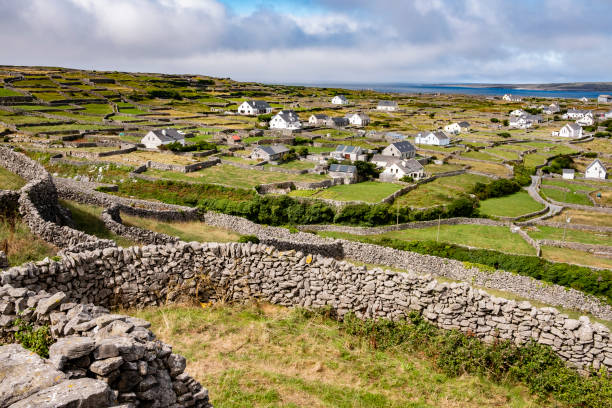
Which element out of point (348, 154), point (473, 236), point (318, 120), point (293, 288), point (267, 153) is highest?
point (318, 120)

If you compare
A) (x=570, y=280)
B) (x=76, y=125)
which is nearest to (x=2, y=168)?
(x=570, y=280)

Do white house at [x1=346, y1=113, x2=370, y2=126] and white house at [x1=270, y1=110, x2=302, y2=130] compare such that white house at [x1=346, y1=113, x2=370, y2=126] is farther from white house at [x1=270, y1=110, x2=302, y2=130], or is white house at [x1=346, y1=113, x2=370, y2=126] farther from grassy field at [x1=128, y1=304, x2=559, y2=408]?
grassy field at [x1=128, y1=304, x2=559, y2=408]

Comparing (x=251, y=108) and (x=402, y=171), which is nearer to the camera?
(x=402, y=171)

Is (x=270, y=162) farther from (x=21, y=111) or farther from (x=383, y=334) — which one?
(x=383, y=334)

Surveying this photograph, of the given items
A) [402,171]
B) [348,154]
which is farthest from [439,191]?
[348,154]

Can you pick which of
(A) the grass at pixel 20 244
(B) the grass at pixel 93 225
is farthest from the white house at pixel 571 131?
(A) the grass at pixel 20 244

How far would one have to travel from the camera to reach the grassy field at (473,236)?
42.8 m

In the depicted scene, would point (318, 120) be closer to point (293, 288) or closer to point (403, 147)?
point (403, 147)

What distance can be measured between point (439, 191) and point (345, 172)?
48.9ft

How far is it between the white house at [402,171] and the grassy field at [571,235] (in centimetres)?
Answer: 2403

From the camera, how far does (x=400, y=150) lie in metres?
85.9

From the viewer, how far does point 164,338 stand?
9.99m

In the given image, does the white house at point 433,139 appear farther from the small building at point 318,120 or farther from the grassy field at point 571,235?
the grassy field at point 571,235

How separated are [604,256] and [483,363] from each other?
41222 millimetres
